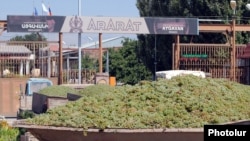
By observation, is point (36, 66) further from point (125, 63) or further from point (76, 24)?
point (125, 63)

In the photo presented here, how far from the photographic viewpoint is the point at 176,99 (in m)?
10.3

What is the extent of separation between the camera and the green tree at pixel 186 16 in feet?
191

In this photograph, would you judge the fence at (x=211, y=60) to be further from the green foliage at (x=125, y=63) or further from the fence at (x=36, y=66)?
the green foliage at (x=125, y=63)

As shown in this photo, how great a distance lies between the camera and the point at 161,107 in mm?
10086

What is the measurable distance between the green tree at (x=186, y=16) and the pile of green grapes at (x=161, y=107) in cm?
4484

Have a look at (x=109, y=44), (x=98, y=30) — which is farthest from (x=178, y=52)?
(x=109, y=44)

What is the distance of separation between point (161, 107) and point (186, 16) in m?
51.1

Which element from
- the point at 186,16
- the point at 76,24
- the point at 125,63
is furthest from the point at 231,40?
the point at 125,63

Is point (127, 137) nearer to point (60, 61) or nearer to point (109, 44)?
point (60, 61)

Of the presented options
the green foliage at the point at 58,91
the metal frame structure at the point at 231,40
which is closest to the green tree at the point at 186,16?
the metal frame structure at the point at 231,40

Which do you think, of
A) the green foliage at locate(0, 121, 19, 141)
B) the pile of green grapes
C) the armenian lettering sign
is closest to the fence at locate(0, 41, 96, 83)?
the armenian lettering sign

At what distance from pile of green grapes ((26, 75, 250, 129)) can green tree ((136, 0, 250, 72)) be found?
1765 inches

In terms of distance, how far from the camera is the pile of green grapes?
983 centimetres

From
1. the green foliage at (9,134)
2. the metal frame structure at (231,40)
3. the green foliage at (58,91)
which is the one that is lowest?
the green foliage at (9,134)
